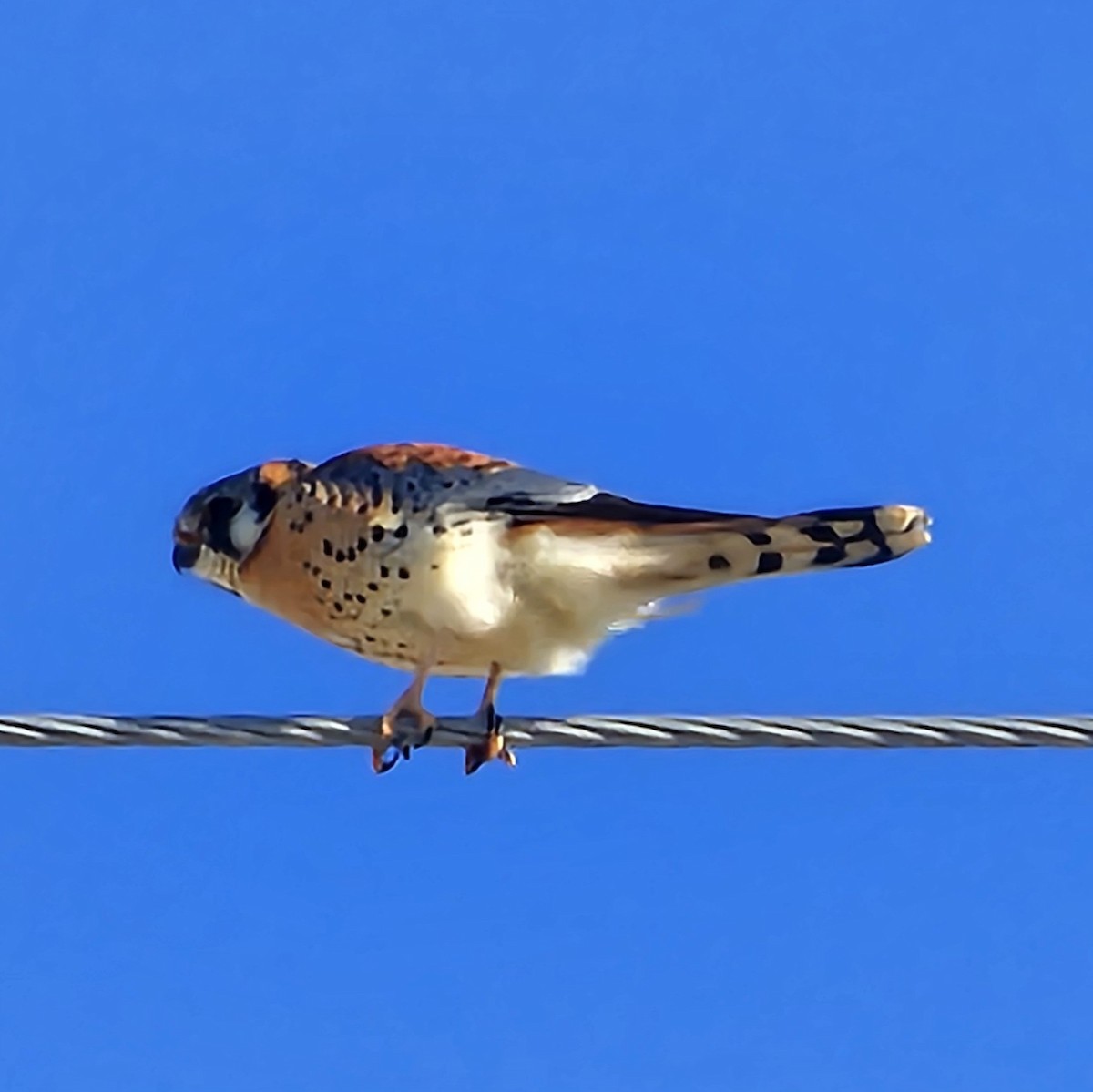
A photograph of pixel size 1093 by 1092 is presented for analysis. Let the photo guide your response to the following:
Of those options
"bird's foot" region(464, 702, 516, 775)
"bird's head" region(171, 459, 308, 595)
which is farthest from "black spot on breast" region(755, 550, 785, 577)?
"bird's head" region(171, 459, 308, 595)

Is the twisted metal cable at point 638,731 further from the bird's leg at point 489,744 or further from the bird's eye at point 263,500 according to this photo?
the bird's eye at point 263,500

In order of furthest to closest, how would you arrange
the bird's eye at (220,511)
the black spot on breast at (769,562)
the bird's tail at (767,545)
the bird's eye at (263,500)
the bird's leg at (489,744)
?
1. the bird's eye at (220,511)
2. the bird's eye at (263,500)
3. the bird's leg at (489,744)
4. the black spot on breast at (769,562)
5. the bird's tail at (767,545)

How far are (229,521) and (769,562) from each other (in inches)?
67.4

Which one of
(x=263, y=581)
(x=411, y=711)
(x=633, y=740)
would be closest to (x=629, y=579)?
(x=411, y=711)

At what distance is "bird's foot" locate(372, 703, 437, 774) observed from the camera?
227 inches

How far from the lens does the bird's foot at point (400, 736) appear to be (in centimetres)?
577

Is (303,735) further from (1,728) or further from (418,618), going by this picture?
(418,618)

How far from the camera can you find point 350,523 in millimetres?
6281

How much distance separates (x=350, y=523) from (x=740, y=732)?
1990 millimetres

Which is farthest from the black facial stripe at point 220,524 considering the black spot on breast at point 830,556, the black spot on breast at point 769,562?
the black spot on breast at point 830,556

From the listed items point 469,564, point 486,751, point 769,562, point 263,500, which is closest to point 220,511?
point 263,500

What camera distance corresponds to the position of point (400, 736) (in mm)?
5789

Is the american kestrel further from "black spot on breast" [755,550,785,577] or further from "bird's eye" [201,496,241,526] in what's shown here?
"bird's eye" [201,496,241,526]

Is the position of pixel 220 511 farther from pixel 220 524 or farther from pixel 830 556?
pixel 830 556
